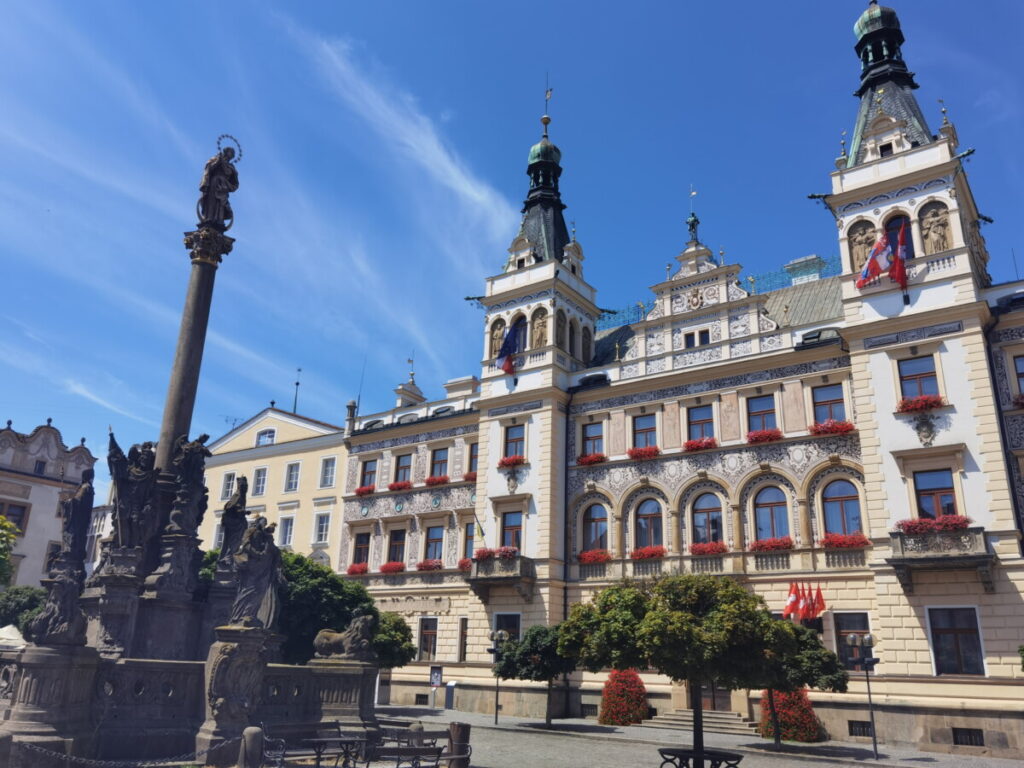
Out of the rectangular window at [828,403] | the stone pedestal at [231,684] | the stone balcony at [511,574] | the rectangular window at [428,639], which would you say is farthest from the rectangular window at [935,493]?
the rectangular window at [428,639]

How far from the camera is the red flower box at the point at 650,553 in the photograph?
32562 millimetres

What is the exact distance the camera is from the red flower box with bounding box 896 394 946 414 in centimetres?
2702

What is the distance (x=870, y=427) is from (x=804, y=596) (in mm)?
6509

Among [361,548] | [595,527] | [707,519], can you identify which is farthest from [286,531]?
[707,519]

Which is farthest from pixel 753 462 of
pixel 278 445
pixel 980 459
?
pixel 278 445

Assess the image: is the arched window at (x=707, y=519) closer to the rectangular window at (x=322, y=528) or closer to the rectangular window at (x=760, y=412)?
the rectangular window at (x=760, y=412)

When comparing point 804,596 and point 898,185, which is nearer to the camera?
point 804,596

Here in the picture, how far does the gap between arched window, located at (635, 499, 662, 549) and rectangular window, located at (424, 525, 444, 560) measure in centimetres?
1075

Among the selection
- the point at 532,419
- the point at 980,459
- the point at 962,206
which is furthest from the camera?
the point at 532,419

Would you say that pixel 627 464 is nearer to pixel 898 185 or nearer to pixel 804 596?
pixel 804 596

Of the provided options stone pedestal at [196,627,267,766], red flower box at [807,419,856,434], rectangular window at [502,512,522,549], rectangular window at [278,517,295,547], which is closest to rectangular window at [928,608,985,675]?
red flower box at [807,419,856,434]

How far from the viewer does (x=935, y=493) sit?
2659cm

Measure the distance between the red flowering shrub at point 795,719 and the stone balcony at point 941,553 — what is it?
503 centimetres

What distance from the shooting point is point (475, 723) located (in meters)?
29.0
